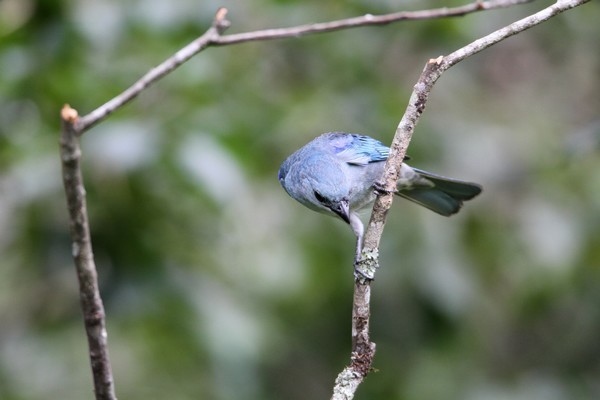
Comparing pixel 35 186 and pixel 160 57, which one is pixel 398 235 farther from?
pixel 35 186

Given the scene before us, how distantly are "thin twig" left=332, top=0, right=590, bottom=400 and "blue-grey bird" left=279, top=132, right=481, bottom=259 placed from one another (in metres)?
1.06

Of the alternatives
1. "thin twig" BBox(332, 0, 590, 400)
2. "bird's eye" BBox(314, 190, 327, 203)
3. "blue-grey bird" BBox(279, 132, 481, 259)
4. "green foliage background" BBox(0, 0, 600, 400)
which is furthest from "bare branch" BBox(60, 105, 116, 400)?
"green foliage background" BBox(0, 0, 600, 400)

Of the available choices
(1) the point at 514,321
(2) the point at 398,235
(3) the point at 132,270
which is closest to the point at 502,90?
(1) the point at 514,321

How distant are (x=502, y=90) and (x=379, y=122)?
3.51 metres

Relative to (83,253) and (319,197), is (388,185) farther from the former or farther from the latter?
(319,197)

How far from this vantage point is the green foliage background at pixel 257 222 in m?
4.16

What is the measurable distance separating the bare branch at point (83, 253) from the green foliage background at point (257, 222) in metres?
2.36

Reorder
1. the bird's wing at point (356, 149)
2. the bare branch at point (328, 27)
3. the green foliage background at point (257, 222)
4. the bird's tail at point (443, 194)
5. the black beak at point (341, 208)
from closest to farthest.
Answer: the bare branch at point (328, 27) < the black beak at point (341, 208) < the bird's tail at point (443, 194) < the bird's wing at point (356, 149) < the green foliage background at point (257, 222)

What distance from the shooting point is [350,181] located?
3770 mm

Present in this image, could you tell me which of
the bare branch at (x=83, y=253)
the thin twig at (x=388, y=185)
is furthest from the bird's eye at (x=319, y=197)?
the bare branch at (x=83, y=253)

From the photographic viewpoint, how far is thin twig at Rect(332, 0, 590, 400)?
218 centimetres

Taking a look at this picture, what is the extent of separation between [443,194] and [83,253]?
8.50ft

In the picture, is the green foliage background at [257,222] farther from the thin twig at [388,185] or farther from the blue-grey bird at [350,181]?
the thin twig at [388,185]

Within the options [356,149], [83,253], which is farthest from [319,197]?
[83,253]
